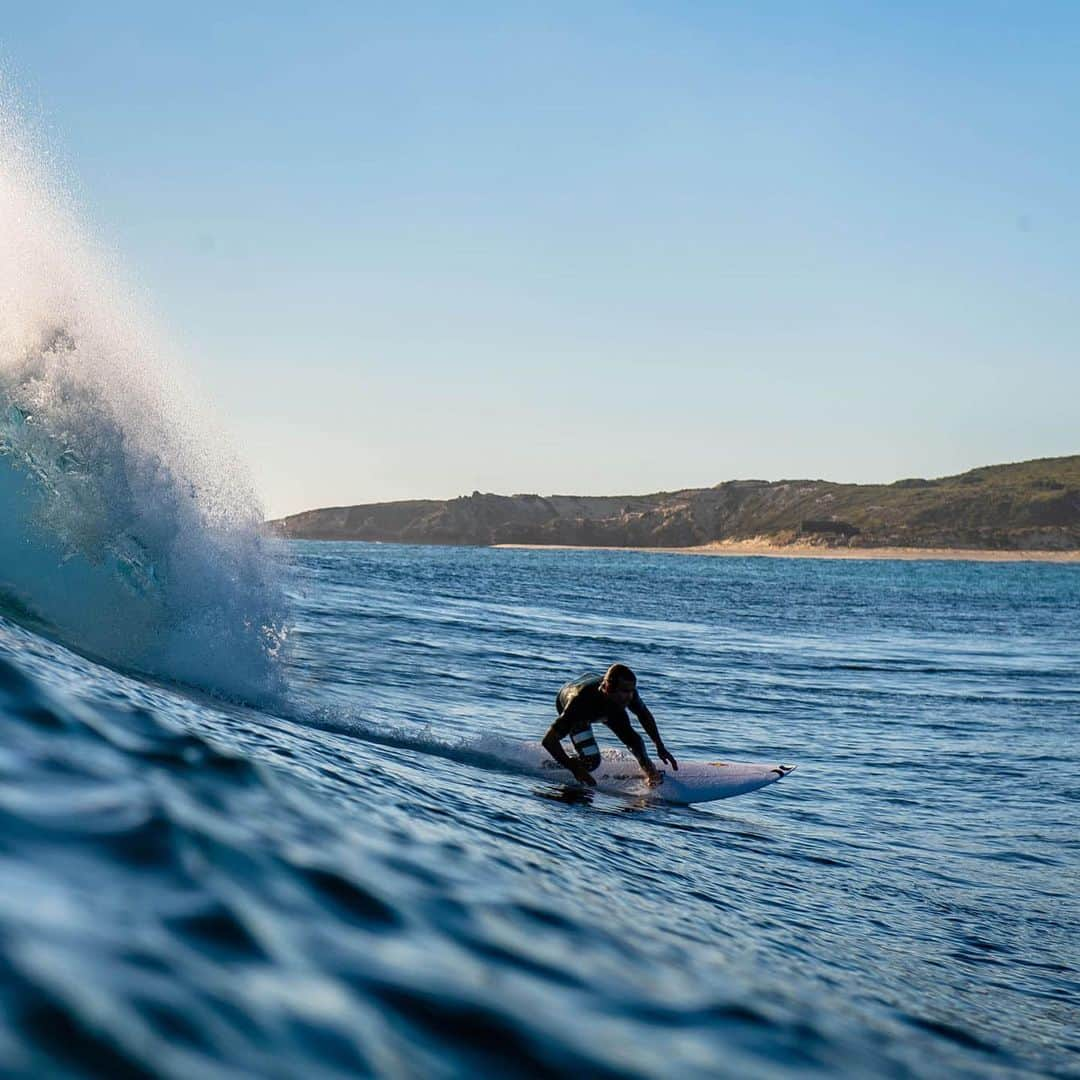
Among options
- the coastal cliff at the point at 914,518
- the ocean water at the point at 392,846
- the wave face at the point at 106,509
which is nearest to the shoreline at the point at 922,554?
the coastal cliff at the point at 914,518

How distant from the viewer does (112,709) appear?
5.47 meters

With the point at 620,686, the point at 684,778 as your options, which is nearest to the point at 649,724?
the point at 620,686

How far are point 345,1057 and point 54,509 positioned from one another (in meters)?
9.79

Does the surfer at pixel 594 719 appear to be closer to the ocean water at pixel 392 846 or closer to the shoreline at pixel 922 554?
the ocean water at pixel 392 846

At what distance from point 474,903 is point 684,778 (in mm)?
6815

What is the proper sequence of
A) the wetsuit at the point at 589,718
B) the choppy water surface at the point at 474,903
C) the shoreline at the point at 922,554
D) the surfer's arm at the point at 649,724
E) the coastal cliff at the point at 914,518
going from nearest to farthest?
the choppy water surface at the point at 474,903 → the surfer's arm at the point at 649,724 → the wetsuit at the point at 589,718 → the shoreline at the point at 922,554 → the coastal cliff at the point at 914,518

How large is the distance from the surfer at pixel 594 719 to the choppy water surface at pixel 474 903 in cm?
61

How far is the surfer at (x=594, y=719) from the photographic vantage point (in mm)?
10219

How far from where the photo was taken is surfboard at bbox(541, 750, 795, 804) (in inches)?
405

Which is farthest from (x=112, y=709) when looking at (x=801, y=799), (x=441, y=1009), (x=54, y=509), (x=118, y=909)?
(x=801, y=799)

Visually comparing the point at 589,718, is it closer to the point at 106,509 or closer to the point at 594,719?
the point at 594,719

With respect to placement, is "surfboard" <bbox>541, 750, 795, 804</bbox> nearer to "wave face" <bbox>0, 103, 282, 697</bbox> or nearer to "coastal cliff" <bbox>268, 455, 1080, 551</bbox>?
"wave face" <bbox>0, 103, 282, 697</bbox>

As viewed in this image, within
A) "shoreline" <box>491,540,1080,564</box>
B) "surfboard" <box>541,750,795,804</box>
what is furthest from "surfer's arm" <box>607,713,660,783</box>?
"shoreline" <box>491,540,1080,564</box>

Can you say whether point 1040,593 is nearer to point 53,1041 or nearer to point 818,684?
point 818,684
